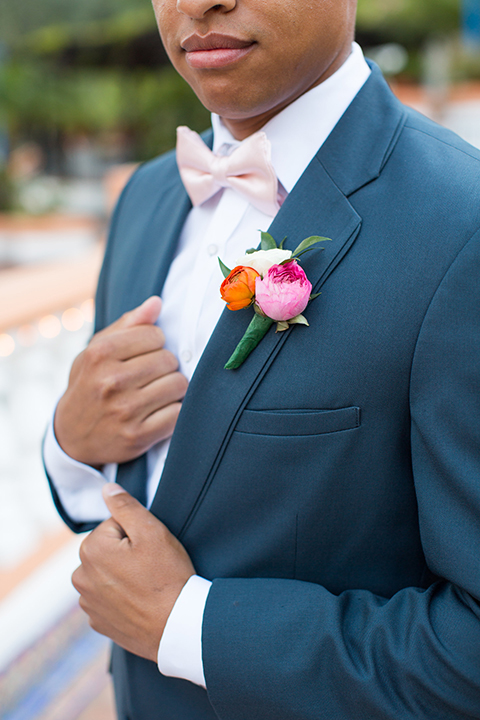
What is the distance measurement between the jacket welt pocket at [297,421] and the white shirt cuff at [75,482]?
0.46 meters

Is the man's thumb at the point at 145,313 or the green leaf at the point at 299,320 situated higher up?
the green leaf at the point at 299,320

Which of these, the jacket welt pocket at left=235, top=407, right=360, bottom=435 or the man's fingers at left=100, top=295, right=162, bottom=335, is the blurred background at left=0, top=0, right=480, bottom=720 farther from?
the jacket welt pocket at left=235, top=407, right=360, bottom=435

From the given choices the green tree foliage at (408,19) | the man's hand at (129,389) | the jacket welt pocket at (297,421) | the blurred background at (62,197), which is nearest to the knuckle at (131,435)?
the man's hand at (129,389)

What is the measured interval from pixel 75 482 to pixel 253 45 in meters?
0.97

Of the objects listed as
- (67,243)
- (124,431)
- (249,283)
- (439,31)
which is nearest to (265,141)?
(249,283)

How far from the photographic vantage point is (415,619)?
0.93 meters

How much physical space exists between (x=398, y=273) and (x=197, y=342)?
41 cm

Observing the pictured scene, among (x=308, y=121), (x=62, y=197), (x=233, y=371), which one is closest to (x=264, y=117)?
(x=308, y=121)

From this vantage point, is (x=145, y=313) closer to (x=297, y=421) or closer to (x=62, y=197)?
(x=297, y=421)

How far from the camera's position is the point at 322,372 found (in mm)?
962

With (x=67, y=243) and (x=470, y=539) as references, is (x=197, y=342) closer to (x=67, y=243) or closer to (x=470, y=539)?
(x=470, y=539)

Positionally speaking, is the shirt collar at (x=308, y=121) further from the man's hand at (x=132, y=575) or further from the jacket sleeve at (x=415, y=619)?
the man's hand at (x=132, y=575)

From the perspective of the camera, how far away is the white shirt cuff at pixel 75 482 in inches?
53.1

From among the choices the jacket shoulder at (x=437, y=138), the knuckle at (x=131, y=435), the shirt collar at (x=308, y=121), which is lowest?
the knuckle at (x=131, y=435)
